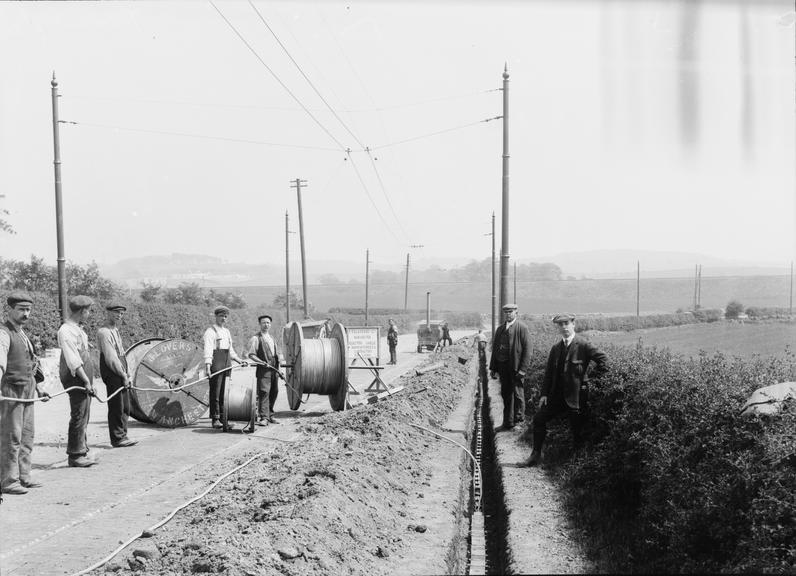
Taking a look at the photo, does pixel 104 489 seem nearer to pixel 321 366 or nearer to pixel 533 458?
pixel 533 458

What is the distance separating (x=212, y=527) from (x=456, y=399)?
34.6 feet

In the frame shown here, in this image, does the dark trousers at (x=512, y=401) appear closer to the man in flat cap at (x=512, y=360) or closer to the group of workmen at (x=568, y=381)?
the man in flat cap at (x=512, y=360)

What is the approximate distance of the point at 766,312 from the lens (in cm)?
7206

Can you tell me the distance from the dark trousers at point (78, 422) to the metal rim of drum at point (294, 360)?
4.76 meters

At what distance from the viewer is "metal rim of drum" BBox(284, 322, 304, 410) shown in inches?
535

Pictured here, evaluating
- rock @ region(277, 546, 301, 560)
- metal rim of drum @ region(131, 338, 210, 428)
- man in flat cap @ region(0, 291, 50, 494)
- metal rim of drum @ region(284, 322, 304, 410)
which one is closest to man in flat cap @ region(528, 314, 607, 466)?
rock @ region(277, 546, 301, 560)

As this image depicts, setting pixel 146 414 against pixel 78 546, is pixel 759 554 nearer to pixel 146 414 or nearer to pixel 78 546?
pixel 78 546

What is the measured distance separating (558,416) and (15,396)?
5883 millimetres

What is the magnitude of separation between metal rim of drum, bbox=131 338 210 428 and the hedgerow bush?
734cm

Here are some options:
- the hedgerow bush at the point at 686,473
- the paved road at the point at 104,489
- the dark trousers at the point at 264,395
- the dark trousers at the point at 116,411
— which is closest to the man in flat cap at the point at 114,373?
the dark trousers at the point at 116,411

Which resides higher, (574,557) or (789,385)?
(789,385)

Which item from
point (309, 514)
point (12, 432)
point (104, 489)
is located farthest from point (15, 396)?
point (309, 514)

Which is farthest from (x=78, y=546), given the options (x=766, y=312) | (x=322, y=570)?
(x=766, y=312)

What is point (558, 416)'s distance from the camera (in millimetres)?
8133
